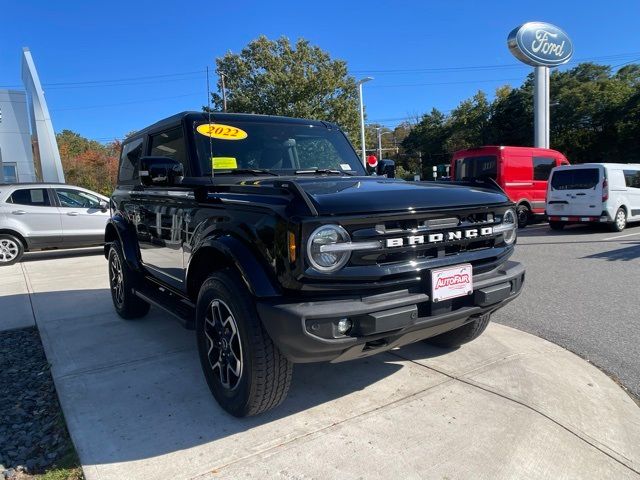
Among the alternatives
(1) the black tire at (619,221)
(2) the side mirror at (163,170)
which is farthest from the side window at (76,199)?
(1) the black tire at (619,221)

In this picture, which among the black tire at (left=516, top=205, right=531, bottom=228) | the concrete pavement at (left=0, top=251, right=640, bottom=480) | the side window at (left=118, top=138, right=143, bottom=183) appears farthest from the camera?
the black tire at (left=516, top=205, right=531, bottom=228)

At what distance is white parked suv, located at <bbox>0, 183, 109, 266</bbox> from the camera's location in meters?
10.5

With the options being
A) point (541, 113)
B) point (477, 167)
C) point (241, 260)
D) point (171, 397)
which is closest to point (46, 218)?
point (171, 397)

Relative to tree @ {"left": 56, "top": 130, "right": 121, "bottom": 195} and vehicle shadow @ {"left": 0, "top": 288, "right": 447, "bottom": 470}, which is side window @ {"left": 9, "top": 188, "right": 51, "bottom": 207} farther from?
tree @ {"left": 56, "top": 130, "right": 121, "bottom": 195}

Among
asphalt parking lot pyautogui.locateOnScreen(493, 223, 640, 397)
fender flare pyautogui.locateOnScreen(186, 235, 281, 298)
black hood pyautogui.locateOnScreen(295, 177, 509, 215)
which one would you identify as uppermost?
black hood pyautogui.locateOnScreen(295, 177, 509, 215)

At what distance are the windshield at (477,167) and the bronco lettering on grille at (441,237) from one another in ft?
35.0

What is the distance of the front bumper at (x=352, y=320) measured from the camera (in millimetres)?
2373

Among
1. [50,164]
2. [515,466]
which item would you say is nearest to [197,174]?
[515,466]

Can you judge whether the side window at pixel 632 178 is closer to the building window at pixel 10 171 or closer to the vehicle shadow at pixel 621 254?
the vehicle shadow at pixel 621 254

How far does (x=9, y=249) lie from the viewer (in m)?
10.5

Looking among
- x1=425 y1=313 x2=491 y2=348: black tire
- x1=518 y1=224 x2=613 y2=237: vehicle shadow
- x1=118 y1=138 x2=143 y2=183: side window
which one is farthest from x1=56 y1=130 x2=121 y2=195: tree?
x1=425 y1=313 x2=491 y2=348: black tire

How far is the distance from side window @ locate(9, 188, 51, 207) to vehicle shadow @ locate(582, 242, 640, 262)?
441 inches

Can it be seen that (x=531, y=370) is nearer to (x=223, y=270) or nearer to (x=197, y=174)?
(x=223, y=270)

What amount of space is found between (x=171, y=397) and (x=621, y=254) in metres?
8.32
